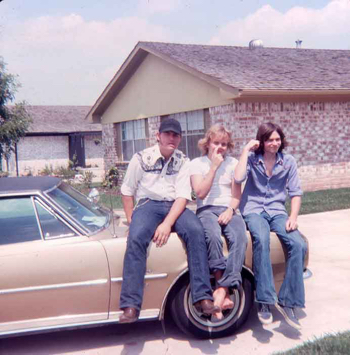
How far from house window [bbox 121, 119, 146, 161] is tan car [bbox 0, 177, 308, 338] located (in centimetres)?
1262

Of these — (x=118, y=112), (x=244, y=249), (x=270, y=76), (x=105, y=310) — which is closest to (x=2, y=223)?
(x=105, y=310)

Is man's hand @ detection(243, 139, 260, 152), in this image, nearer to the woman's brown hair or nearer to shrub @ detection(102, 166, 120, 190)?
the woman's brown hair

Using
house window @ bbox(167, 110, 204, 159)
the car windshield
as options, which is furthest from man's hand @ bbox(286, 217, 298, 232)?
house window @ bbox(167, 110, 204, 159)

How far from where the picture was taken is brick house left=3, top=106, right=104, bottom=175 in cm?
3172

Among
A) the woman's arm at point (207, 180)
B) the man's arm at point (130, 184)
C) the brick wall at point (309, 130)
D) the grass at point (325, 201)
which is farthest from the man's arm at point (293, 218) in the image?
the brick wall at point (309, 130)

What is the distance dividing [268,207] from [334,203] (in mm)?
6717

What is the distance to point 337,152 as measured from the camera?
43.6 ft

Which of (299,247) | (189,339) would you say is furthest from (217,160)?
(189,339)

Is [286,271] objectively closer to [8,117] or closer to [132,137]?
[132,137]

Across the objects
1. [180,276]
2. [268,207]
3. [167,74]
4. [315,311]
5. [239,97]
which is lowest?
[315,311]

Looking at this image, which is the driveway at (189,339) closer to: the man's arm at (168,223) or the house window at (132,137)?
the man's arm at (168,223)

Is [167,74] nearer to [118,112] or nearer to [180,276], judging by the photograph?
[118,112]

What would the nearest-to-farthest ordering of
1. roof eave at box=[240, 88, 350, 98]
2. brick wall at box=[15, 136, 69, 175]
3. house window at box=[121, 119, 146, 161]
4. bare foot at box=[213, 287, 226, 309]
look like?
bare foot at box=[213, 287, 226, 309]
roof eave at box=[240, 88, 350, 98]
house window at box=[121, 119, 146, 161]
brick wall at box=[15, 136, 69, 175]

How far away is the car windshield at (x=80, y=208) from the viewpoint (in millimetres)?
3912
